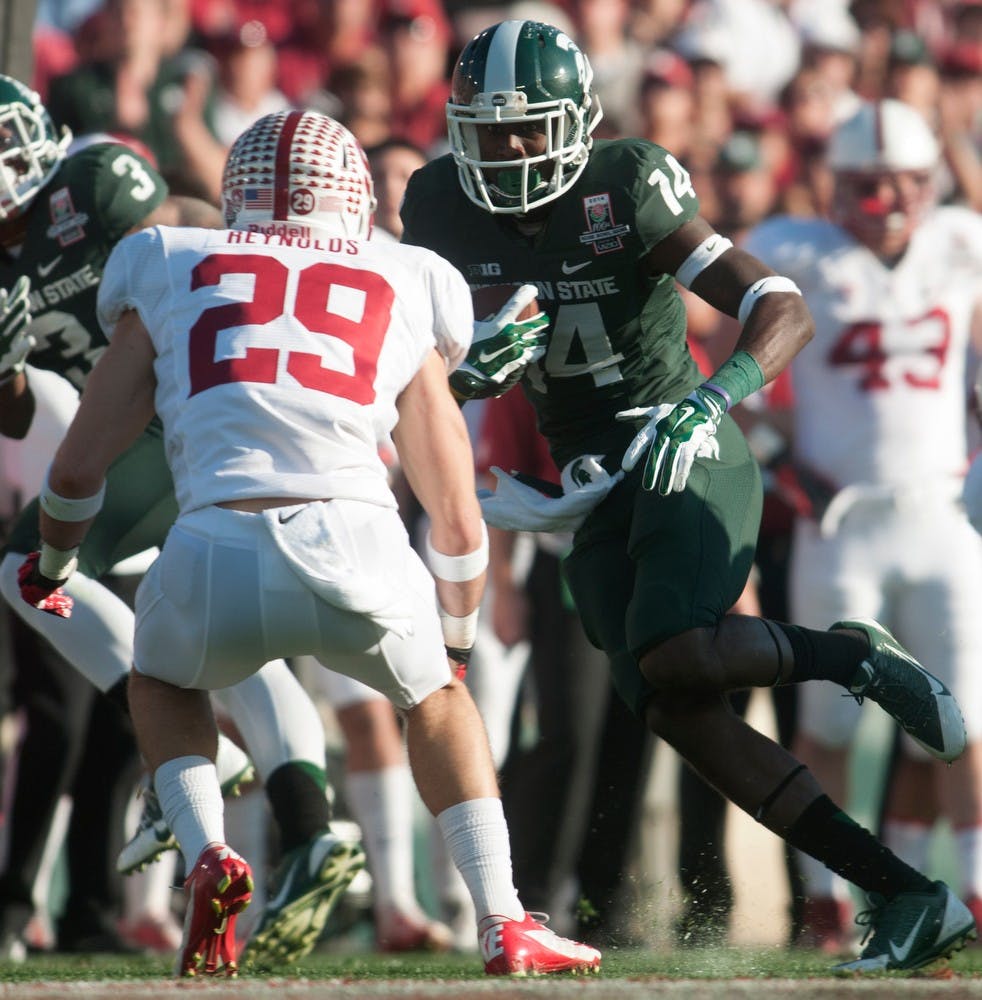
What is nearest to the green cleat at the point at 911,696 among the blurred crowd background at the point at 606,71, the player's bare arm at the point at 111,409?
the player's bare arm at the point at 111,409

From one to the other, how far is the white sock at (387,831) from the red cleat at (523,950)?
78.8 inches

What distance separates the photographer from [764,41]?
31.4 feet

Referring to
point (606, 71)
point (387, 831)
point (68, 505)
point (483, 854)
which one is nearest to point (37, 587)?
point (68, 505)

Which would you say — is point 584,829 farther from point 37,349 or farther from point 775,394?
point 37,349

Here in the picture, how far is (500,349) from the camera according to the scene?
14.2 ft

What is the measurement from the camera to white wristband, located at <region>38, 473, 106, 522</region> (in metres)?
3.88

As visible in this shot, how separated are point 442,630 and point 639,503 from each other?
1.68 ft

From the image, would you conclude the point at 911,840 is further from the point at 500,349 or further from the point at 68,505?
the point at 68,505

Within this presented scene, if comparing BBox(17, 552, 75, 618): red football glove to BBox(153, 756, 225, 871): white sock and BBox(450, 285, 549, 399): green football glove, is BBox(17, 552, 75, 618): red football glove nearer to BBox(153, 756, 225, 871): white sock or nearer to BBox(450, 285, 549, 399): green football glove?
BBox(153, 756, 225, 871): white sock

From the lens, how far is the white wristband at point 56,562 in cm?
407

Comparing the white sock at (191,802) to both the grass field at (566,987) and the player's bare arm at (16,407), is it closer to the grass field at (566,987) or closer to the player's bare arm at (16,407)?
the grass field at (566,987)

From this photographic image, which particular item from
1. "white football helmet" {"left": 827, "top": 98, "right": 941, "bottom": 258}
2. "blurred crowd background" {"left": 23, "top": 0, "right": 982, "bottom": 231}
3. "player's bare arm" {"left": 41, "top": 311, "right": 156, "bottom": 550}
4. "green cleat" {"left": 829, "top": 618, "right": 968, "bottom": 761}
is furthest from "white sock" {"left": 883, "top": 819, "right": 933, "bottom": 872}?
"player's bare arm" {"left": 41, "top": 311, "right": 156, "bottom": 550}

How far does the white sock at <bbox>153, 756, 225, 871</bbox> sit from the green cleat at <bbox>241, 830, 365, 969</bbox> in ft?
2.53

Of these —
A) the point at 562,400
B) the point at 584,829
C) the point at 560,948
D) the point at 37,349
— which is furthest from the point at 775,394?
the point at 560,948
